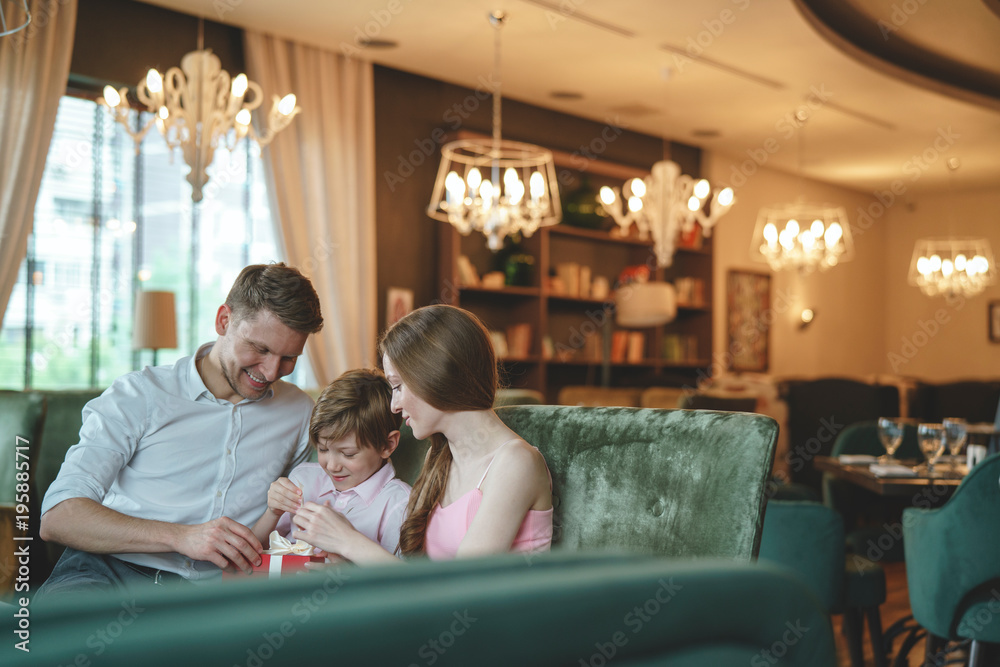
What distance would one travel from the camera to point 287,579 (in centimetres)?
33

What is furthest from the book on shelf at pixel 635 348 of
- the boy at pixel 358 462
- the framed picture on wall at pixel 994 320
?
the boy at pixel 358 462

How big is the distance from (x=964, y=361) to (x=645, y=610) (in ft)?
38.3

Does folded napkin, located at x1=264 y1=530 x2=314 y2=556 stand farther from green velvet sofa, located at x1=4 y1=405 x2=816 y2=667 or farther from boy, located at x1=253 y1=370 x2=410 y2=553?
green velvet sofa, located at x1=4 y1=405 x2=816 y2=667

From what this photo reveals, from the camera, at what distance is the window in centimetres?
484

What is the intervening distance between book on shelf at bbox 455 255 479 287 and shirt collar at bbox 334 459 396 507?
4.46m

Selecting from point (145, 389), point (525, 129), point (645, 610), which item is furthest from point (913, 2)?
point (645, 610)

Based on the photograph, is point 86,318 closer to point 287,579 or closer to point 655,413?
point 655,413

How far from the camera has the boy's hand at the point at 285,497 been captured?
1.85 metres

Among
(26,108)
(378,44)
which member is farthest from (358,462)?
(378,44)

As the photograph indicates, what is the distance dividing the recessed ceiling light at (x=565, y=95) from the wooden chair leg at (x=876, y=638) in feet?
16.2

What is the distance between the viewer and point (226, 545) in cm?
174

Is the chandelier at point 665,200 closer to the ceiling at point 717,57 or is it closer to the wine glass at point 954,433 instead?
the ceiling at point 717,57

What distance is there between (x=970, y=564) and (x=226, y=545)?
6.83 feet

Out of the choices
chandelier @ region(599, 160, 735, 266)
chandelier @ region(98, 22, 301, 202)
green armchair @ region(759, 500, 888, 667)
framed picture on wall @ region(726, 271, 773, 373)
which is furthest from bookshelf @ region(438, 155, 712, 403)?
green armchair @ region(759, 500, 888, 667)
